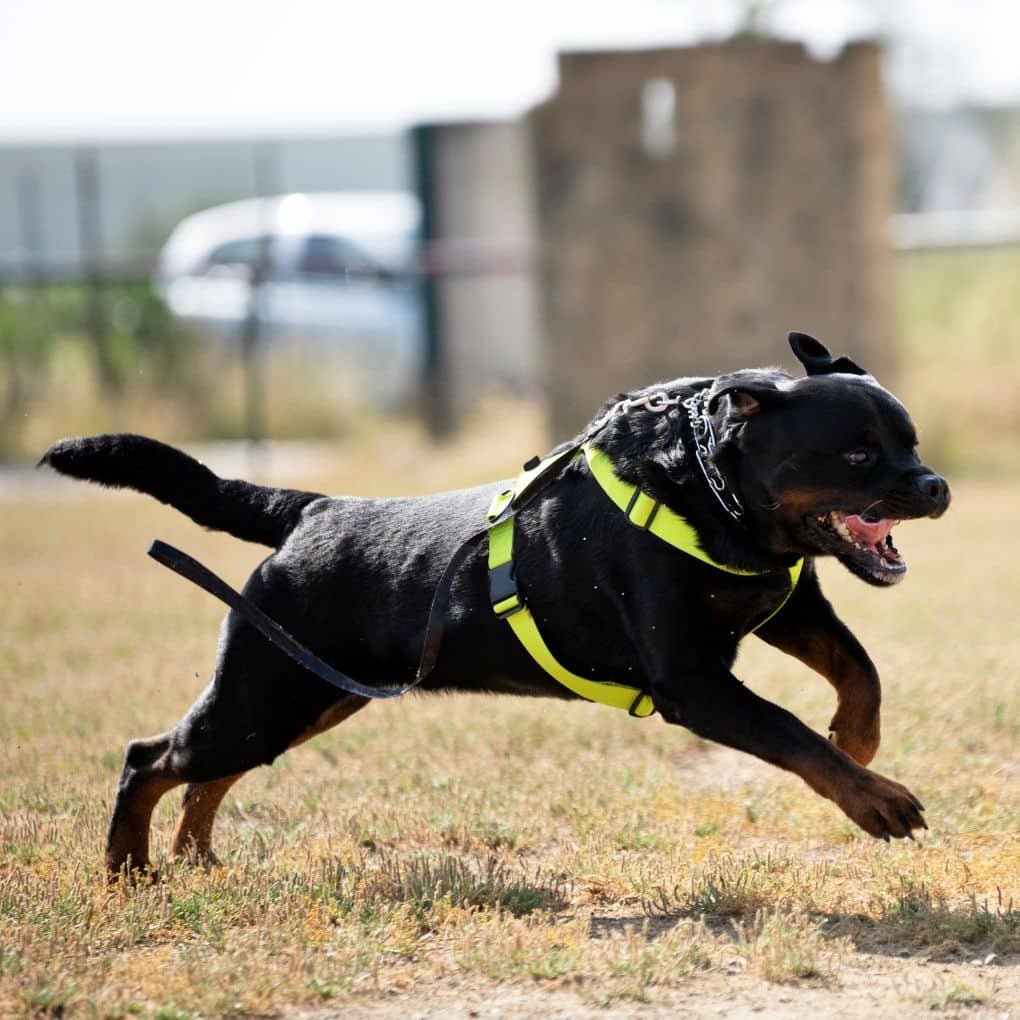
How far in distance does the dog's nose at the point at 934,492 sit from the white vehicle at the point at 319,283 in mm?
12567

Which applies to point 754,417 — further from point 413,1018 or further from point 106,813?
point 106,813

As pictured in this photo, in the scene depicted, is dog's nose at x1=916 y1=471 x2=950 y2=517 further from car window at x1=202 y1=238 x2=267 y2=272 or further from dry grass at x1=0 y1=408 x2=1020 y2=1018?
car window at x1=202 y1=238 x2=267 y2=272

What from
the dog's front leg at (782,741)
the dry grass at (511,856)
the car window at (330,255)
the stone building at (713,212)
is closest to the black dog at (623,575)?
the dog's front leg at (782,741)

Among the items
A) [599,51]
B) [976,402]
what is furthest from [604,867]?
[976,402]

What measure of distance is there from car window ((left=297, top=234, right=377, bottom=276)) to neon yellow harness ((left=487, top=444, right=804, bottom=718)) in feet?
52.4

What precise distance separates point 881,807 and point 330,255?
A: 1793 cm

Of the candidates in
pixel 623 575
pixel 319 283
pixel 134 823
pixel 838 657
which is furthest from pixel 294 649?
pixel 319 283

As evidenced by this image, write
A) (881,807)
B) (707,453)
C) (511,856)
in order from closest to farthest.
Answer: (881,807) < (707,453) < (511,856)

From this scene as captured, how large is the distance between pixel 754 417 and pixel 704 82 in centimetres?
1106

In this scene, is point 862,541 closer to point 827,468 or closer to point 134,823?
point 827,468

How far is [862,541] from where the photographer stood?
13.8 ft

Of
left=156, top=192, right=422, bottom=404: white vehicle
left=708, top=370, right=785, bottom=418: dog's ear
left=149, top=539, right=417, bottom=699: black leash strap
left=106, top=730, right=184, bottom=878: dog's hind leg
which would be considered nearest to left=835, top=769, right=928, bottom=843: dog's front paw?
left=708, top=370, right=785, bottom=418: dog's ear

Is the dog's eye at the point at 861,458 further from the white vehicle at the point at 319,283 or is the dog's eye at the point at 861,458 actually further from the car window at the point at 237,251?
the car window at the point at 237,251

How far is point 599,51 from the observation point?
576 inches
